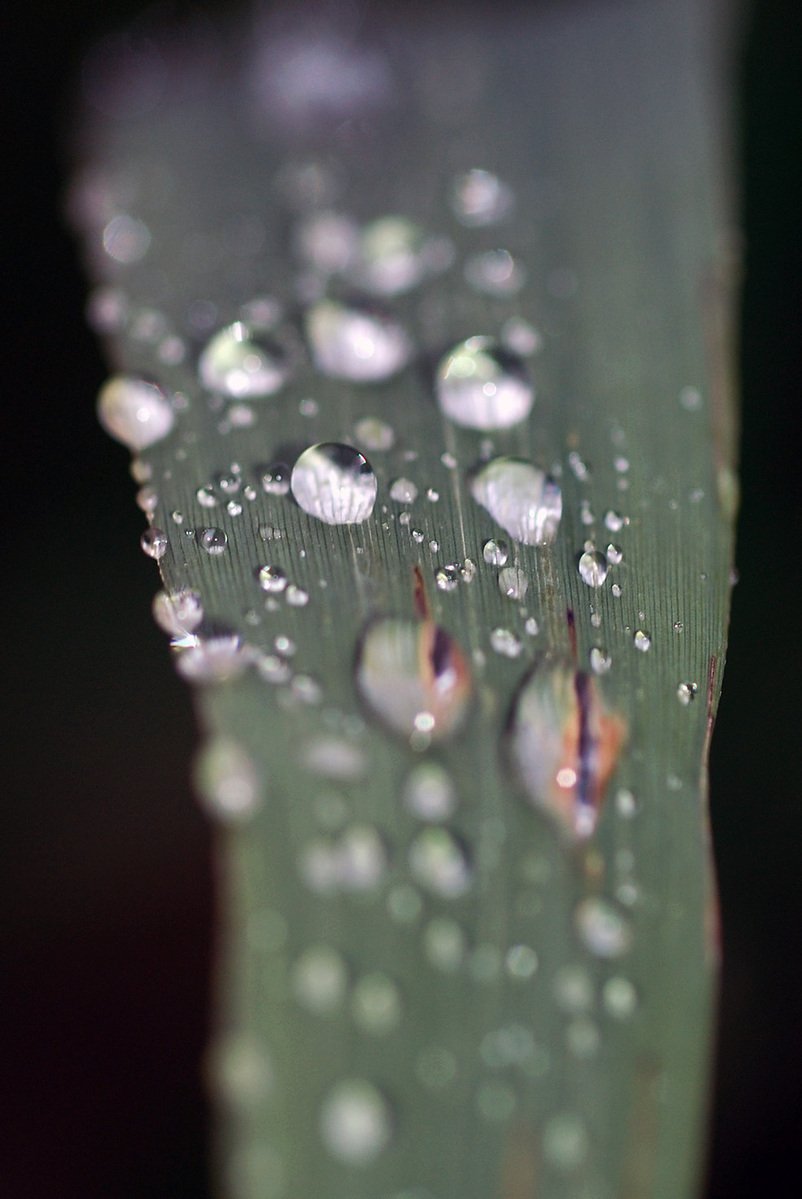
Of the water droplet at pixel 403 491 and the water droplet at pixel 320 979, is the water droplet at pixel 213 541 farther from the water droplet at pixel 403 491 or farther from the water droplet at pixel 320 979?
the water droplet at pixel 320 979

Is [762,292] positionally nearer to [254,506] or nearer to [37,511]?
[254,506]

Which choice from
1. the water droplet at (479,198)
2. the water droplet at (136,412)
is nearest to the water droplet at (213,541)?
the water droplet at (136,412)

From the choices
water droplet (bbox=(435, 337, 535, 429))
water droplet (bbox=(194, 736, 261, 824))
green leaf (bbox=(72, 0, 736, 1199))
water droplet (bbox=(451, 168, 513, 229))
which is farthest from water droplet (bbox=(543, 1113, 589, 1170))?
water droplet (bbox=(451, 168, 513, 229))

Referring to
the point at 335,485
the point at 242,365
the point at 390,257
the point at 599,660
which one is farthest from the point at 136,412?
the point at 599,660

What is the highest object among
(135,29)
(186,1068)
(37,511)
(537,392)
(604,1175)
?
(135,29)

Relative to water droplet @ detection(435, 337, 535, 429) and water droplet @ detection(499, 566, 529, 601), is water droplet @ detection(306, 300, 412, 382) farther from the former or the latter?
water droplet @ detection(499, 566, 529, 601)

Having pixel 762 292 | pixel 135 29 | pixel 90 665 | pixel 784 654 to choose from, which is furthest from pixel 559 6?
pixel 90 665
